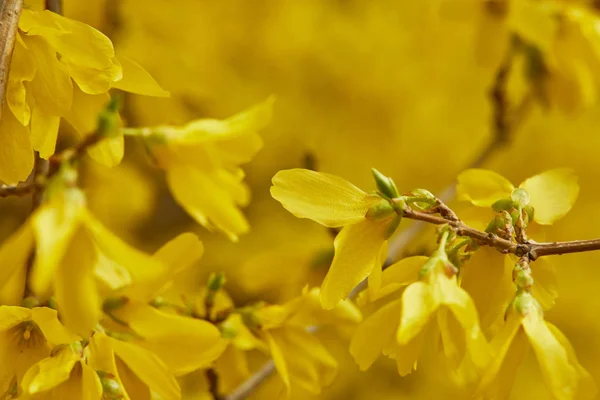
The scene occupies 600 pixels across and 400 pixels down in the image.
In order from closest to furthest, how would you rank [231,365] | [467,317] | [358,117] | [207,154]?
[467,317] < [207,154] < [231,365] < [358,117]

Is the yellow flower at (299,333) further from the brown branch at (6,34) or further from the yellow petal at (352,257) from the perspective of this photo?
the brown branch at (6,34)

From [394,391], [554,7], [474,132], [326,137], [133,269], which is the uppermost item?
[554,7]

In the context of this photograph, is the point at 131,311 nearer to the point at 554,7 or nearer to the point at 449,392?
the point at 554,7

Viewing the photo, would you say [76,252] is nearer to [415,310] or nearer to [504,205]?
[415,310]

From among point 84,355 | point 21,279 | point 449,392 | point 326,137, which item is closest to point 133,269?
point 84,355

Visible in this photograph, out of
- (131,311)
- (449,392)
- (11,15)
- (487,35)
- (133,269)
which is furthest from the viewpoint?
(449,392)

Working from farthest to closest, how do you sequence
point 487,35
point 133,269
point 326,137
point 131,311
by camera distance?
point 326,137 < point 487,35 < point 131,311 < point 133,269

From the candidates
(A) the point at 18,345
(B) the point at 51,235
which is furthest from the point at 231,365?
(B) the point at 51,235

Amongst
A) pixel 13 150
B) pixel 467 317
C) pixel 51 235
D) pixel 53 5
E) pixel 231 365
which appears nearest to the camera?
pixel 51 235

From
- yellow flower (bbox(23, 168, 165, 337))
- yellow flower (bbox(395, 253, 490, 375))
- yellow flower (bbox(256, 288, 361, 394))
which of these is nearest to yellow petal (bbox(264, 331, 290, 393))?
yellow flower (bbox(256, 288, 361, 394))
